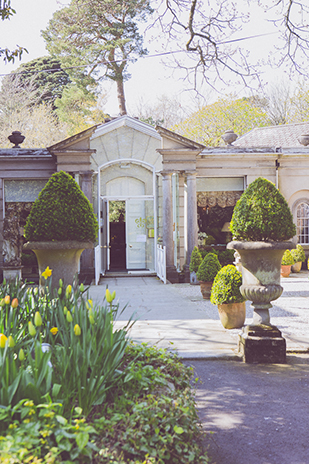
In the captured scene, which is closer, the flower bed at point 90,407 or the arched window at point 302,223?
the flower bed at point 90,407

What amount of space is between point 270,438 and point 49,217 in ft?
11.3

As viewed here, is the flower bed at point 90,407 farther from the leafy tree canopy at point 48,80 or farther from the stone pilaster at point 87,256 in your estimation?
the leafy tree canopy at point 48,80

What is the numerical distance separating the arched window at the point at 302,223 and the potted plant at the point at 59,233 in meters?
11.3

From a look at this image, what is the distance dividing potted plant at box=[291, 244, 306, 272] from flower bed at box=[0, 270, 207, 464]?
1194 centimetres

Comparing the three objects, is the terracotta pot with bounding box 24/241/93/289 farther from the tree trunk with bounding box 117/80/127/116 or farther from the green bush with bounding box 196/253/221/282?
the tree trunk with bounding box 117/80/127/116

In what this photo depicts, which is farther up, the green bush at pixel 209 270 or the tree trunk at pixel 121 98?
the tree trunk at pixel 121 98

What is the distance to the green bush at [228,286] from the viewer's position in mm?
6004

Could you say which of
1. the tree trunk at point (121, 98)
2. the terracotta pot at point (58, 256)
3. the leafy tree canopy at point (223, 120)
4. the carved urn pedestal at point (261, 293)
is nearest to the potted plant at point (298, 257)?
the carved urn pedestal at point (261, 293)

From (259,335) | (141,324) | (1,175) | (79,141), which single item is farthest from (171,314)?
(1,175)

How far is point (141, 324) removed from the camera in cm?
662

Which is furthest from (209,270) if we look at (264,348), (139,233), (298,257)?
(298,257)

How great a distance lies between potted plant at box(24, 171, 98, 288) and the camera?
512 centimetres

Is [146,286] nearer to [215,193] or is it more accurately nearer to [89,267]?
[89,267]

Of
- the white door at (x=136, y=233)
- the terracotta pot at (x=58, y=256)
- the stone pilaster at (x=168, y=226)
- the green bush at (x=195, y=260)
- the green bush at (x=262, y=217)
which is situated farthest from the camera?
the white door at (x=136, y=233)
